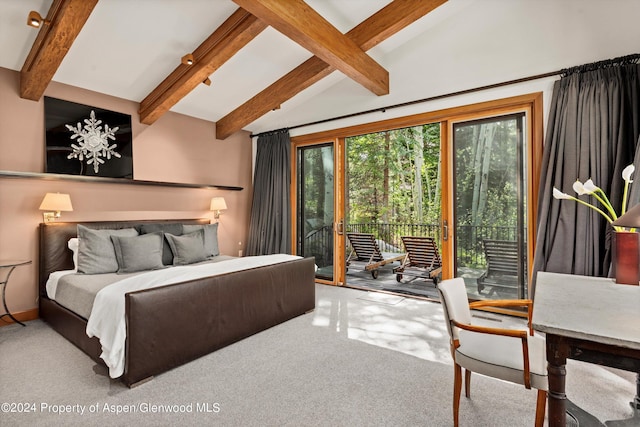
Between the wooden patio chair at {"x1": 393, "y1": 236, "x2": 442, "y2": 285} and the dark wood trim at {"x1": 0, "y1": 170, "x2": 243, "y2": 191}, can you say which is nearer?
the dark wood trim at {"x1": 0, "y1": 170, "x2": 243, "y2": 191}

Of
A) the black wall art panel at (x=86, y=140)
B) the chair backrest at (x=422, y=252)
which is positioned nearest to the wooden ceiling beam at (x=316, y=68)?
the black wall art panel at (x=86, y=140)

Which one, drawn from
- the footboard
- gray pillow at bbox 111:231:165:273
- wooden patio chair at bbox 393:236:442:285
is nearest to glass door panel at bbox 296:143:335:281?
wooden patio chair at bbox 393:236:442:285

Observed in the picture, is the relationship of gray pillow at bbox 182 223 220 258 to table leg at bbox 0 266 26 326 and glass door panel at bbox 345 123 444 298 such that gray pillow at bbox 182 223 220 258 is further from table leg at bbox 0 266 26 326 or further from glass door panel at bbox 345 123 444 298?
glass door panel at bbox 345 123 444 298

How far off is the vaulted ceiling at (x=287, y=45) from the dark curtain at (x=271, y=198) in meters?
0.95

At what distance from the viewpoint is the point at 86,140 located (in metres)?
3.96

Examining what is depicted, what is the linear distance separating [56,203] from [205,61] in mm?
2222

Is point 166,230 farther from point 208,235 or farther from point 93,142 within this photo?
point 93,142

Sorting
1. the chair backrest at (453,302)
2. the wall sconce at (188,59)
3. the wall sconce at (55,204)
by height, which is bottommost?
the chair backrest at (453,302)

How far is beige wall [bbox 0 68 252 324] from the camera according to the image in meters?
3.47

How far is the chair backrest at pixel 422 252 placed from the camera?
5402 mm

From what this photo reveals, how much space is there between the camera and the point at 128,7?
3027 millimetres

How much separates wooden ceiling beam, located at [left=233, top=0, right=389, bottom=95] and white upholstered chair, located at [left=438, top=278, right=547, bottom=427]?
8.34 feet

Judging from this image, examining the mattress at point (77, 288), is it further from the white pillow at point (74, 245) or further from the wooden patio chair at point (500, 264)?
the wooden patio chair at point (500, 264)

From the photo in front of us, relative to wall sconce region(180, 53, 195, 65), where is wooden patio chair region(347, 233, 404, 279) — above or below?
below
